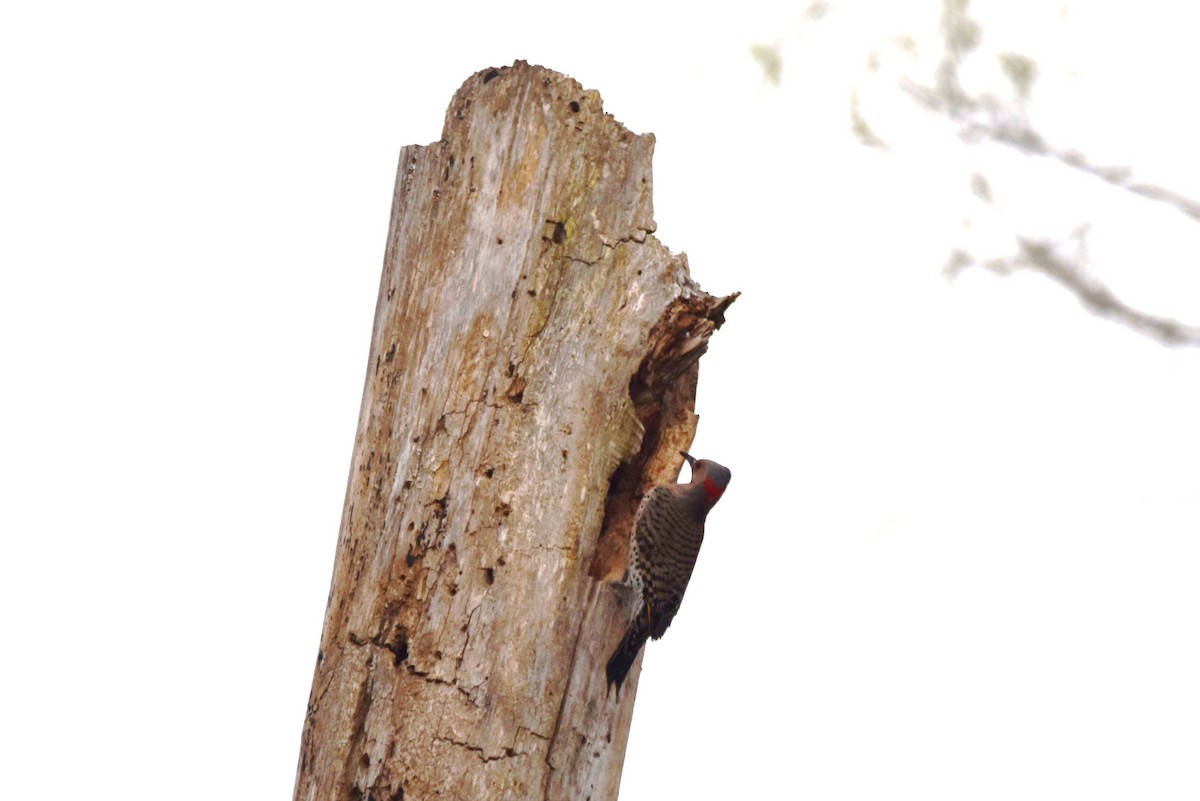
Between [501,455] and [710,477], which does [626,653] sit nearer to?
[501,455]

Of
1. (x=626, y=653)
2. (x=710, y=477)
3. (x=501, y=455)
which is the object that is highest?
(x=710, y=477)

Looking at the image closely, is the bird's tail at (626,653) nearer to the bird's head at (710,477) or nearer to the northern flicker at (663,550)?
the northern flicker at (663,550)

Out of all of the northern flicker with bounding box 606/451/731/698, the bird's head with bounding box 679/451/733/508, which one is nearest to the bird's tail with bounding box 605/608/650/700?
the northern flicker with bounding box 606/451/731/698

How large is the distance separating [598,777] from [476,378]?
41.5 inches

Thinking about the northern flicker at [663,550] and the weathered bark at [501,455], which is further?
the northern flicker at [663,550]

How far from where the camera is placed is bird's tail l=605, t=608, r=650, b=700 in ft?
11.6

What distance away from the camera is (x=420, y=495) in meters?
3.50

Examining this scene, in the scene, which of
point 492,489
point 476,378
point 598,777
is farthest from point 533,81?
point 598,777

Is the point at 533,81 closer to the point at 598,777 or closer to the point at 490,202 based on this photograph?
the point at 490,202

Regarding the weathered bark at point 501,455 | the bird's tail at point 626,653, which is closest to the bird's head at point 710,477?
the weathered bark at point 501,455

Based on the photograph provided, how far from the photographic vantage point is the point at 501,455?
11.4ft

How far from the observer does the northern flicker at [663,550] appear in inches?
141

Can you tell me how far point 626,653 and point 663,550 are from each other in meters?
0.56

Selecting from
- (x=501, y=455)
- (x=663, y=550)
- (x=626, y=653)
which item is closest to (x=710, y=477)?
(x=663, y=550)
